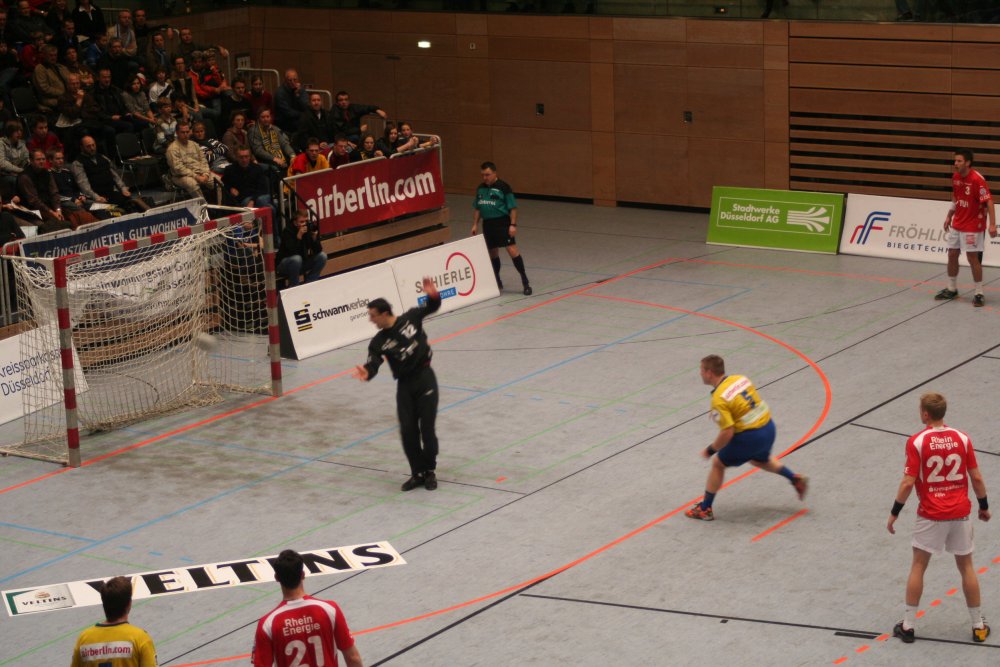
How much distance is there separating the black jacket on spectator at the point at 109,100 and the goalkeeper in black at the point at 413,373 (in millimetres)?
11512

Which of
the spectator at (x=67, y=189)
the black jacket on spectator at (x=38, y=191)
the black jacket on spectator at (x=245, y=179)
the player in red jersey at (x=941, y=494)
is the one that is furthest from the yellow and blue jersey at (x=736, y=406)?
the spectator at (x=67, y=189)

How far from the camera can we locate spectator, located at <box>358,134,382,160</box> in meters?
23.0

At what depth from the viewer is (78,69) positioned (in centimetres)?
2350

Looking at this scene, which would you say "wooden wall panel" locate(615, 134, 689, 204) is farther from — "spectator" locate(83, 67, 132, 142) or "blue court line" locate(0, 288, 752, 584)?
"spectator" locate(83, 67, 132, 142)

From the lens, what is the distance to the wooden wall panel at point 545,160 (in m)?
28.7

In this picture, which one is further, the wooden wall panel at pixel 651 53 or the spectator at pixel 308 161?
the wooden wall panel at pixel 651 53

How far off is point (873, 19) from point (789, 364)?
9892 millimetres

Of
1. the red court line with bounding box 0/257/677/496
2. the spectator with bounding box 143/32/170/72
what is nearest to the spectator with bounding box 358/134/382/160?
the red court line with bounding box 0/257/677/496

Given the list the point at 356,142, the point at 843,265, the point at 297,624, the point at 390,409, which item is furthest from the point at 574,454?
the point at 356,142

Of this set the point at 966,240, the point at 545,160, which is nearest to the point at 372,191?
the point at 545,160

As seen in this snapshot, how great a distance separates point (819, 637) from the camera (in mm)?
10328

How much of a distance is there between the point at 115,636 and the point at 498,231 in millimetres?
14230

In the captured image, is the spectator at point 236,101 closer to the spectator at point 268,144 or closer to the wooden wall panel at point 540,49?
the spectator at point 268,144

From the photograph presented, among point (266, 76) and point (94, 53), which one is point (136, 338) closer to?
point (94, 53)
